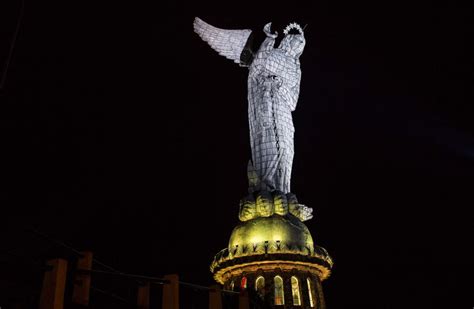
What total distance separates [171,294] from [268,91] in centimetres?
2492

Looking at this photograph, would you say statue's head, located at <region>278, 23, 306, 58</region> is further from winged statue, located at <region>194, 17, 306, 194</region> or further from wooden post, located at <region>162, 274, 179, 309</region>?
wooden post, located at <region>162, 274, 179, 309</region>

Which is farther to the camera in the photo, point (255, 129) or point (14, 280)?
point (255, 129)

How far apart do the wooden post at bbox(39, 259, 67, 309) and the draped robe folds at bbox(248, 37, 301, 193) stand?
23.2m

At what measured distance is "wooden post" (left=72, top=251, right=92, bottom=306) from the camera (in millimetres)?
6805

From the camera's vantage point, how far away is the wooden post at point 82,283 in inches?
268

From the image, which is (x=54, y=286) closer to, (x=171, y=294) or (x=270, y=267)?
(x=171, y=294)

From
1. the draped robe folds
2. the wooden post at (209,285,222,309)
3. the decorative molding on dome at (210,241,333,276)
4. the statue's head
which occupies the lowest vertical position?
the wooden post at (209,285,222,309)

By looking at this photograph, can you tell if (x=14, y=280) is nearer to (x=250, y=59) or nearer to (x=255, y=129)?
(x=255, y=129)

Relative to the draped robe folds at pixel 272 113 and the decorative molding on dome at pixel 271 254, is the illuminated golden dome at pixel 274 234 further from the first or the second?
the draped robe folds at pixel 272 113

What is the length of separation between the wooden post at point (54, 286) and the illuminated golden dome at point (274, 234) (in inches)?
794

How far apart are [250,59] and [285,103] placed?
4.67 m

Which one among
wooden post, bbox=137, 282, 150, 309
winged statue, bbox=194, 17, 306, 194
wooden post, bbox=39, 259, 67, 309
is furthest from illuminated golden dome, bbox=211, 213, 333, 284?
wooden post, bbox=39, 259, 67, 309

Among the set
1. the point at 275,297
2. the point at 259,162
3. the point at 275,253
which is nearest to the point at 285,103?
the point at 259,162

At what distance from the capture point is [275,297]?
25125 mm
